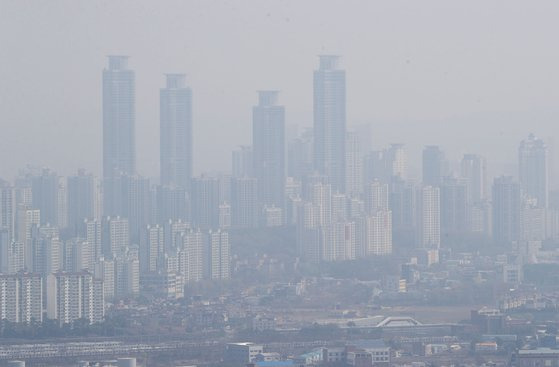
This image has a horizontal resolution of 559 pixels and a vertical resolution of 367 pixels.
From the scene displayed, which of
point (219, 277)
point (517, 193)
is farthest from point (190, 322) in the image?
point (517, 193)

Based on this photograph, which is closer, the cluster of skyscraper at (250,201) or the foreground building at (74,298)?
the foreground building at (74,298)

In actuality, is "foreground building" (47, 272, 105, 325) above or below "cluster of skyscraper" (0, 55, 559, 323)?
below

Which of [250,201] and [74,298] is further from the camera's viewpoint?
[250,201]

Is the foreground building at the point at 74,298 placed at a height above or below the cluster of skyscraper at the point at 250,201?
below

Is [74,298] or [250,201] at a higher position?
[250,201]

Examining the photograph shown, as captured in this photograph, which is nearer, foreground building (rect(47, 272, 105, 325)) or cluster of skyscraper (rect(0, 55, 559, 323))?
foreground building (rect(47, 272, 105, 325))

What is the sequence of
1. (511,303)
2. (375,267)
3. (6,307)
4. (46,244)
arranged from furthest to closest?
(375,267), (46,244), (511,303), (6,307)

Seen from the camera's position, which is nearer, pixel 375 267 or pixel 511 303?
pixel 511 303

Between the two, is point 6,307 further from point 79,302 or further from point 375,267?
point 375,267
